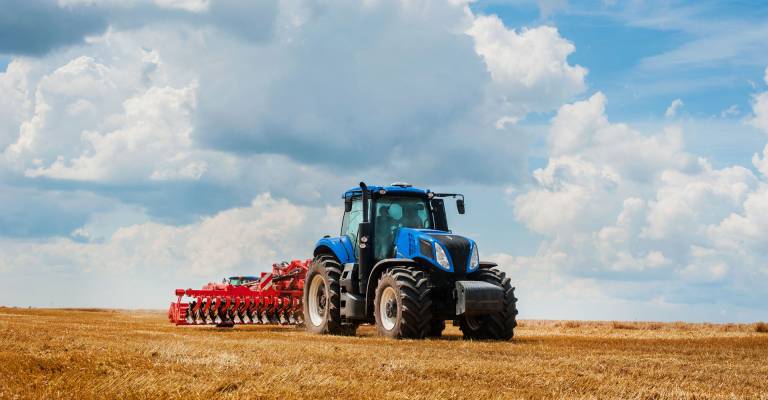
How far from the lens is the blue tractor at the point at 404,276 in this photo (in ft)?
51.5

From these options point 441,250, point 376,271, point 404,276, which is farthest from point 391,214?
point 404,276

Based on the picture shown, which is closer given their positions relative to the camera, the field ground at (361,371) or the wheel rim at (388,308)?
the field ground at (361,371)

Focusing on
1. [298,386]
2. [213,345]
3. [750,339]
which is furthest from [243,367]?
[750,339]

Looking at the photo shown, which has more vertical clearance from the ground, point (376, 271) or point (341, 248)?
point (341, 248)

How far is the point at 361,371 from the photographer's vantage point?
30.5 feet

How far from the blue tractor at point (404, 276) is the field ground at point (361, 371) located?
1.71m

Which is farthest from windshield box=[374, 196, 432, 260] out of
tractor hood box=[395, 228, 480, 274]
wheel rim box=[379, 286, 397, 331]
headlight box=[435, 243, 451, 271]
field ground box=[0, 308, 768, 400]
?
field ground box=[0, 308, 768, 400]

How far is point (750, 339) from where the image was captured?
58.4ft

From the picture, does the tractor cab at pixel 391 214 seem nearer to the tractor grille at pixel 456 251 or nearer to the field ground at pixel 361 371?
the tractor grille at pixel 456 251

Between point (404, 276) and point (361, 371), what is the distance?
Answer: 6.58 m

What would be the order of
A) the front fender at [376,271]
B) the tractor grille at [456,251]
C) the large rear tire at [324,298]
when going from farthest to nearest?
1. the large rear tire at [324,298]
2. the front fender at [376,271]
3. the tractor grille at [456,251]

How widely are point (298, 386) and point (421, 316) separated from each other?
7.63m

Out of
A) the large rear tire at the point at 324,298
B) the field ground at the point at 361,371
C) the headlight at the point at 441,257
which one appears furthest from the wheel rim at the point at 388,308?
the field ground at the point at 361,371

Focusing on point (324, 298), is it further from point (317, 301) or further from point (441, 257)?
point (441, 257)
